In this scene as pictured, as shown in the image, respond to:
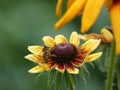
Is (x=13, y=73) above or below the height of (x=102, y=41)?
above

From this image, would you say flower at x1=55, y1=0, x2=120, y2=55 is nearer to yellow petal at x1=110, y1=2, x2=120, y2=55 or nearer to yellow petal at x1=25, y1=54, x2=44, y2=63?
yellow petal at x1=110, y1=2, x2=120, y2=55

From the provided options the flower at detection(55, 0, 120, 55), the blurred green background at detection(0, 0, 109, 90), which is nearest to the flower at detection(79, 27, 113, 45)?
the flower at detection(55, 0, 120, 55)

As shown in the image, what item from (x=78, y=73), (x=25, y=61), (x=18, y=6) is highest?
(x=18, y=6)

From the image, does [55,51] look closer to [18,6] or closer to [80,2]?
[80,2]

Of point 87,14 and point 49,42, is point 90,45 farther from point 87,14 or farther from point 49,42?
point 87,14

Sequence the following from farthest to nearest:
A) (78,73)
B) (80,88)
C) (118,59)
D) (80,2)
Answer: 1. (80,88)
2. (118,59)
3. (78,73)
4. (80,2)

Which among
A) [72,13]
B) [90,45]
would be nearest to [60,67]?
[90,45]

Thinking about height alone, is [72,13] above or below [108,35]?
below

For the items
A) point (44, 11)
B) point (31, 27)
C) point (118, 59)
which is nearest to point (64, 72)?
point (118, 59)
